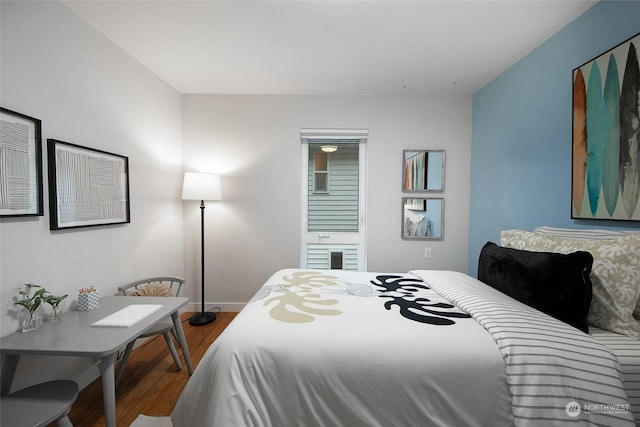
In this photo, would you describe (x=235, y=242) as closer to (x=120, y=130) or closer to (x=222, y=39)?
(x=120, y=130)

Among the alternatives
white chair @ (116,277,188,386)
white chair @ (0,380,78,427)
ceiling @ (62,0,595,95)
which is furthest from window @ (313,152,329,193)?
Answer: white chair @ (0,380,78,427)

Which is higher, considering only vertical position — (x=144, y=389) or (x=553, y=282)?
(x=553, y=282)

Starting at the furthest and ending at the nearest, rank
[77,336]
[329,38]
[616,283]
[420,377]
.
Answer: [329,38]
[77,336]
[616,283]
[420,377]

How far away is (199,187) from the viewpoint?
279 cm

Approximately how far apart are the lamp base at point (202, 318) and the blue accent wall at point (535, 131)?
291 cm

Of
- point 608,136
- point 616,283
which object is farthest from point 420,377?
point 608,136

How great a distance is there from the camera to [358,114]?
10.3ft

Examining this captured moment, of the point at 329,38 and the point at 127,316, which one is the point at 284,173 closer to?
the point at 329,38

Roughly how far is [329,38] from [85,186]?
79.9 inches

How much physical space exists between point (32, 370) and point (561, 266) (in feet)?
9.19

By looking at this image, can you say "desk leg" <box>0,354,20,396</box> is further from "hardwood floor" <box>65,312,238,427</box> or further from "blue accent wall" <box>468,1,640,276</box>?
"blue accent wall" <box>468,1,640,276</box>

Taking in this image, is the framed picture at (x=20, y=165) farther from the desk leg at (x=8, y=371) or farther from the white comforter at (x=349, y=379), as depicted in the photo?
the white comforter at (x=349, y=379)

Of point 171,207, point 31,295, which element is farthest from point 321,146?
point 31,295

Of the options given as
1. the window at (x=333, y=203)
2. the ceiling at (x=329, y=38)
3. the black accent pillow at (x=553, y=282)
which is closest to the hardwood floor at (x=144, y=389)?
the window at (x=333, y=203)
